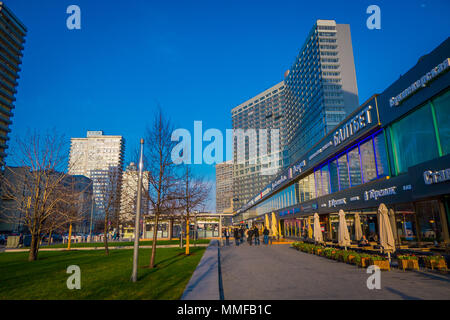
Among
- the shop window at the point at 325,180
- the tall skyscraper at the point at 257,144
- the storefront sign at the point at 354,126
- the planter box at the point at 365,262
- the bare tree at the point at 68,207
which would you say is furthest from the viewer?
the tall skyscraper at the point at 257,144

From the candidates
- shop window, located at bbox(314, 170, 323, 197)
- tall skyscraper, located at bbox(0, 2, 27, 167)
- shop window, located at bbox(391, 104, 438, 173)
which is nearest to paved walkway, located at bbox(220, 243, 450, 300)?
shop window, located at bbox(391, 104, 438, 173)

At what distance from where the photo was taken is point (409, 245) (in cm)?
1354

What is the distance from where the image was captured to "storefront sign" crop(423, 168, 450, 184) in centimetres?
973

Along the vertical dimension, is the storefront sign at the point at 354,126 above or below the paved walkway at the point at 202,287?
above

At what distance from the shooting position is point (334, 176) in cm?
2098

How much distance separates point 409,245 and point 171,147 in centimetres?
1357

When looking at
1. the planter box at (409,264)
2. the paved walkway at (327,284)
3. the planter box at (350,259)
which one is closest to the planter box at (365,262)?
the paved walkway at (327,284)

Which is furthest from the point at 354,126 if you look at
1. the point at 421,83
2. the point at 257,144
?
the point at 257,144

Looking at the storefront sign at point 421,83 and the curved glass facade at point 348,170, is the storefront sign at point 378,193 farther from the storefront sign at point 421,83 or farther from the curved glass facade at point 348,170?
the storefront sign at point 421,83

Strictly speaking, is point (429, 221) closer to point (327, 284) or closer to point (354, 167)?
point (354, 167)

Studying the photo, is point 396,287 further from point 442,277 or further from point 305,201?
point 305,201

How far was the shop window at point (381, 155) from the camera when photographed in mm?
14457

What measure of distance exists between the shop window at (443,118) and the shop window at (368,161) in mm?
4608

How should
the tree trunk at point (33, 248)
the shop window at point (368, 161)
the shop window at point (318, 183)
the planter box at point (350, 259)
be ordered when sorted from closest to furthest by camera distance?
the planter box at point (350, 259) → the shop window at point (368, 161) → the tree trunk at point (33, 248) → the shop window at point (318, 183)
